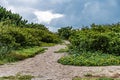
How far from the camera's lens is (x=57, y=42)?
32.9m

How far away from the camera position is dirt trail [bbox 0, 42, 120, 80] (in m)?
15.3

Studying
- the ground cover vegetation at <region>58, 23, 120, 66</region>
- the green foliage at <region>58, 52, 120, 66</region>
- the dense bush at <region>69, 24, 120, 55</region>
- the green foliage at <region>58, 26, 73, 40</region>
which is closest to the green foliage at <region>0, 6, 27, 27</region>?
the green foliage at <region>58, 26, 73, 40</region>

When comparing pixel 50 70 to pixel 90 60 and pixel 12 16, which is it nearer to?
pixel 90 60

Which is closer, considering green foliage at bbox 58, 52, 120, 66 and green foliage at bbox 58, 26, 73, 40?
green foliage at bbox 58, 52, 120, 66

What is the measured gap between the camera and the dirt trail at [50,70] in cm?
1528

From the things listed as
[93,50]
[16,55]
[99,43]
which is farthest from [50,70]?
[99,43]

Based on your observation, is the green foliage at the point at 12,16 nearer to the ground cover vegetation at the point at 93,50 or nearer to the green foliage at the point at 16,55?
the ground cover vegetation at the point at 93,50

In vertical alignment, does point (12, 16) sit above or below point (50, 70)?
above

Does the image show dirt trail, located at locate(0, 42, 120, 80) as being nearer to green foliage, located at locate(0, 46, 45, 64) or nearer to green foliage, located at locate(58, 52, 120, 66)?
green foliage, located at locate(58, 52, 120, 66)

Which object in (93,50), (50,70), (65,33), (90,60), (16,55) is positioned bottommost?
(50,70)

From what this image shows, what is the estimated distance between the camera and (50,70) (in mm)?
16750

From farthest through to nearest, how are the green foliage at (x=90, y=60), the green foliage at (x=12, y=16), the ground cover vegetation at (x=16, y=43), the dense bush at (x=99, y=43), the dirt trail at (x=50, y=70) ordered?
the green foliage at (x=12, y=16) → the dense bush at (x=99, y=43) → the ground cover vegetation at (x=16, y=43) → the green foliage at (x=90, y=60) → the dirt trail at (x=50, y=70)

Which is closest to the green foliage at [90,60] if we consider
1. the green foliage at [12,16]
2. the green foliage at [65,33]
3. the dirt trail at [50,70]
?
the dirt trail at [50,70]

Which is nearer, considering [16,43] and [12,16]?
[16,43]
